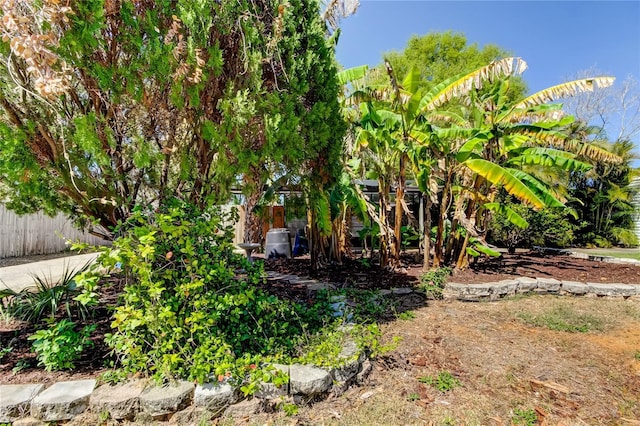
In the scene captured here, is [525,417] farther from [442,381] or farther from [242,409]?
[242,409]

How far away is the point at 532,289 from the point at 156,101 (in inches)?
259

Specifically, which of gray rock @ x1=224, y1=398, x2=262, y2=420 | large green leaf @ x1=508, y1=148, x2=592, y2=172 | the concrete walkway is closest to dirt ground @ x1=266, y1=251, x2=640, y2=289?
large green leaf @ x1=508, y1=148, x2=592, y2=172

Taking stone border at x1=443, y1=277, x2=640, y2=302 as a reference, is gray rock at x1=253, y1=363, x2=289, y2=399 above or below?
below

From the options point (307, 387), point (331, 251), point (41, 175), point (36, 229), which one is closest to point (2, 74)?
point (41, 175)

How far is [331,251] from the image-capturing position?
704cm

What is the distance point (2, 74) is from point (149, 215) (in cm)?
174

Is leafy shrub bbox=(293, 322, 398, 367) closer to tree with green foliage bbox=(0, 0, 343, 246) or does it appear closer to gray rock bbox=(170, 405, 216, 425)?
gray rock bbox=(170, 405, 216, 425)

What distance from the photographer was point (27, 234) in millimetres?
10109

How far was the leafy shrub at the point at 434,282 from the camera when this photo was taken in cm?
529

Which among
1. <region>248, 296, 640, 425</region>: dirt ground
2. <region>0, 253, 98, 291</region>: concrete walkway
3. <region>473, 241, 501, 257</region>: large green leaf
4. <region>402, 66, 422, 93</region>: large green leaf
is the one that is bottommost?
<region>248, 296, 640, 425</region>: dirt ground

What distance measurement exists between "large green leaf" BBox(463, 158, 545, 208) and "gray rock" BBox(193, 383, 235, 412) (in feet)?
17.0

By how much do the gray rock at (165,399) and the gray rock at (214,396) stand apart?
69 millimetres

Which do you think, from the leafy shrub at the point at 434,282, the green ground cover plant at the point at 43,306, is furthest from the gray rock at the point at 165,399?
the leafy shrub at the point at 434,282

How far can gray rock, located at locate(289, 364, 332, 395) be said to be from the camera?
2.35 m
